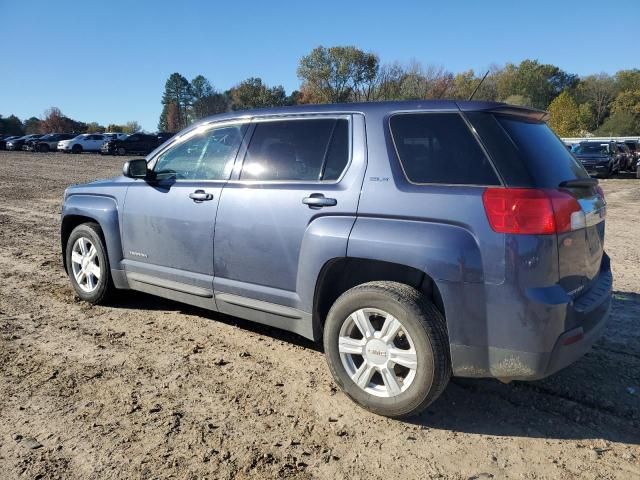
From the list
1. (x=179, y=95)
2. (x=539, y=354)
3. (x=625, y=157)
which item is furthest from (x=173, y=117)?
(x=539, y=354)

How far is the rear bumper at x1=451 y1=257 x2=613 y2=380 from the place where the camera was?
8.87 feet

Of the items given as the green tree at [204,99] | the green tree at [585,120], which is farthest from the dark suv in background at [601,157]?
the green tree at [204,99]

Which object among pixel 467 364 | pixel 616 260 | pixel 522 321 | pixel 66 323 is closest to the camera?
pixel 522 321

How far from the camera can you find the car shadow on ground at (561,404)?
3.01 m

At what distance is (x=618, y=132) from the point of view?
201ft

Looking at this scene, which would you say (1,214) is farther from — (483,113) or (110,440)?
(483,113)

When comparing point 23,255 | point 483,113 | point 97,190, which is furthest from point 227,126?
point 23,255

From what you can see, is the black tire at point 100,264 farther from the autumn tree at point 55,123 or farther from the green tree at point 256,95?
the autumn tree at point 55,123

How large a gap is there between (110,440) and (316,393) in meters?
1.29

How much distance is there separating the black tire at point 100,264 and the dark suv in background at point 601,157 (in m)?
23.4

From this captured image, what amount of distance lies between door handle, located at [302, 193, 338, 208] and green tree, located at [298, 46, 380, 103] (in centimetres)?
6001

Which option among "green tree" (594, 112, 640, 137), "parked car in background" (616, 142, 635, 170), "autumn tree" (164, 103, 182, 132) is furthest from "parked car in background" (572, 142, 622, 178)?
"autumn tree" (164, 103, 182, 132)

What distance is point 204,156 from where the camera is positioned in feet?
14.1

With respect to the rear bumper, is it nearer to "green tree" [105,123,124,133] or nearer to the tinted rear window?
the tinted rear window
